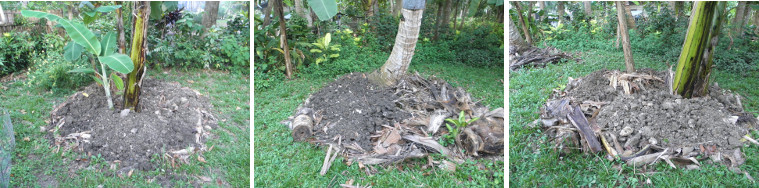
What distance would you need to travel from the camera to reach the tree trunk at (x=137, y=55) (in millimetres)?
2922

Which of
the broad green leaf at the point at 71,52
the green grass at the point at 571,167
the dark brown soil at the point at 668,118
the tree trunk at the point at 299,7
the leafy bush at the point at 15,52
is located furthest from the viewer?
the tree trunk at the point at 299,7

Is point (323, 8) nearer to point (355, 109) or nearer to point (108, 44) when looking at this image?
point (355, 109)

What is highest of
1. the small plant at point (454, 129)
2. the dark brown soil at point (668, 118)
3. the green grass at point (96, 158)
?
the dark brown soil at point (668, 118)

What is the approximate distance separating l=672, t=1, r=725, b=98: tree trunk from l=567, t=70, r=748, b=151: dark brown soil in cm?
9

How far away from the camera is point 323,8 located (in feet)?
7.98

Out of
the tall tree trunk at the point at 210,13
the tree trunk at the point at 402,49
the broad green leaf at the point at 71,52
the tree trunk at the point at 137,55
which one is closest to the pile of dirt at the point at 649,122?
the tree trunk at the point at 402,49

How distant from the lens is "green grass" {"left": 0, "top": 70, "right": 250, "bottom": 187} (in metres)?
2.57

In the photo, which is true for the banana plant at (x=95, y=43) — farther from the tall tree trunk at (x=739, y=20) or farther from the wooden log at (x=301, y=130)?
the tall tree trunk at (x=739, y=20)

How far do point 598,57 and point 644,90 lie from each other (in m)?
1.08

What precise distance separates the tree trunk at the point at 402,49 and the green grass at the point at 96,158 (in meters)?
1.32

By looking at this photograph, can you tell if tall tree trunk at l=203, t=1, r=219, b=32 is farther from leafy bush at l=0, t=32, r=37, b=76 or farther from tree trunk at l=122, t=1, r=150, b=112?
tree trunk at l=122, t=1, r=150, b=112

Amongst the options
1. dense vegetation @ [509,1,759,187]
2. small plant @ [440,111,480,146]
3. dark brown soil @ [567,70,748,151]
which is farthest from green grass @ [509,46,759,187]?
small plant @ [440,111,480,146]

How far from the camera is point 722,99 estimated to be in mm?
2965

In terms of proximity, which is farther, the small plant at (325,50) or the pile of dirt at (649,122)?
the small plant at (325,50)
